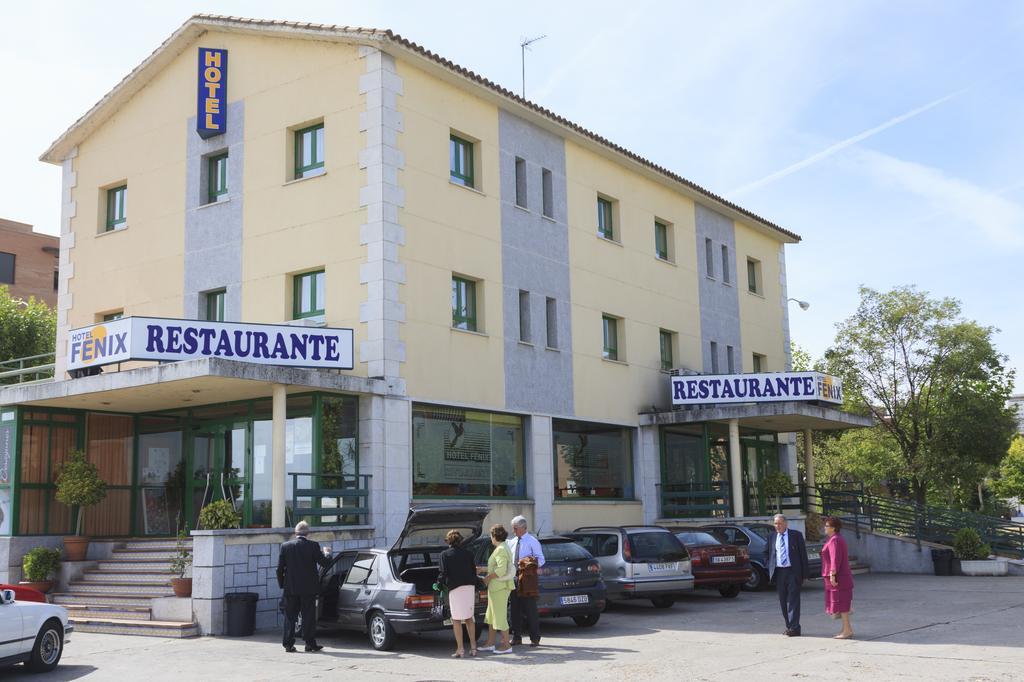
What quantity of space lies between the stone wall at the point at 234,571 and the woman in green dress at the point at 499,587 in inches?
160

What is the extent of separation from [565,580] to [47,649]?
6753mm

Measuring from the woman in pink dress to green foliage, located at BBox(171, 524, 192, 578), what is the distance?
9.72 m

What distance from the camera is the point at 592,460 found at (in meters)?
24.7

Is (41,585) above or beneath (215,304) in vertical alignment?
beneath

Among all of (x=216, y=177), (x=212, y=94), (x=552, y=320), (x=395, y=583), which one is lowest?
(x=395, y=583)

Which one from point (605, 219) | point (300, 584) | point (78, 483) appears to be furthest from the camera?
point (605, 219)

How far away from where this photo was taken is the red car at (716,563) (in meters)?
19.5

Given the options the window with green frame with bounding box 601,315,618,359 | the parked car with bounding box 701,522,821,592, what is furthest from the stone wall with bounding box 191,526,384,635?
the window with green frame with bounding box 601,315,618,359

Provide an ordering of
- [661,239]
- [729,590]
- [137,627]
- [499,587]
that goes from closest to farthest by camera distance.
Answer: [499,587]
[137,627]
[729,590]
[661,239]

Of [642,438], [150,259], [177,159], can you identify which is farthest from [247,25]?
[642,438]

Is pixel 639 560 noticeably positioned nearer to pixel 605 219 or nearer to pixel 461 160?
pixel 461 160

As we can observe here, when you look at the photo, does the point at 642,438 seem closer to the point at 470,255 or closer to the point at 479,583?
the point at 470,255

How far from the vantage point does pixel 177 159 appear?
22.8 metres

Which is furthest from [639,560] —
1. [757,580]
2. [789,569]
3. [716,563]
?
[757,580]
